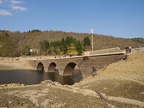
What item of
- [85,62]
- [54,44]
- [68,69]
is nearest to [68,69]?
[68,69]

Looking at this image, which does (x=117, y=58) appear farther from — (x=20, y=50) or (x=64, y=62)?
(x=20, y=50)

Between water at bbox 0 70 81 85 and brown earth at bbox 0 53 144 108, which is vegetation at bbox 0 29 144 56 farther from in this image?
brown earth at bbox 0 53 144 108

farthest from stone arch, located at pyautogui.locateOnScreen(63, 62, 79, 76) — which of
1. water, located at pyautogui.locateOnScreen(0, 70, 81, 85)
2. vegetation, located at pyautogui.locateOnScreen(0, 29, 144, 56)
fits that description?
vegetation, located at pyautogui.locateOnScreen(0, 29, 144, 56)

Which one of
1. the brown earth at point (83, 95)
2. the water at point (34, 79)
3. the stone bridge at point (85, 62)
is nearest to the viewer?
the brown earth at point (83, 95)

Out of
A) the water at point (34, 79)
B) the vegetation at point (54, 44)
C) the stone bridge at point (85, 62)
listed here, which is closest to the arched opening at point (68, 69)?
the stone bridge at point (85, 62)

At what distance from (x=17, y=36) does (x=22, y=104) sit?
184 m

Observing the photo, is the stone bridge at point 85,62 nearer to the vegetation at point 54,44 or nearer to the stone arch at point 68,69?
the stone arch at point 68,69

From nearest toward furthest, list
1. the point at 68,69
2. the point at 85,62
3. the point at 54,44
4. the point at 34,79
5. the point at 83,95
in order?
the point at 83,95, the point at 85,62, the point at 34,79, the point at 68,69, the point at 54,44

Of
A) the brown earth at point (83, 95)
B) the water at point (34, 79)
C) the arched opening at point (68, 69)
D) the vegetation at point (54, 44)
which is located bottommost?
the water at point (34, 79)

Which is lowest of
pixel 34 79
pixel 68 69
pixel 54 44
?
pixel 34 79

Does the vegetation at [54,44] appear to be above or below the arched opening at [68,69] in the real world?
above

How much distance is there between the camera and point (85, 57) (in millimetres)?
36844

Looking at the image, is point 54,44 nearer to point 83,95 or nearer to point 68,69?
point 68,69

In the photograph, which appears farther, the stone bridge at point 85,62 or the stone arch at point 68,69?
the stone arch at point 68,69
